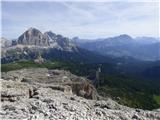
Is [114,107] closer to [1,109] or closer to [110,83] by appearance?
[1,109]

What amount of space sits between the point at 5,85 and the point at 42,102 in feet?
27.2

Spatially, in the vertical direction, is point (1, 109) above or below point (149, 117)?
above

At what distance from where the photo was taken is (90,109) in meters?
21.9

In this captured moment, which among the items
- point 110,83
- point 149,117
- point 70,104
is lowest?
point 110,83

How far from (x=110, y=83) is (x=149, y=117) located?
406ft

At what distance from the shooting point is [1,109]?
62.5 feet

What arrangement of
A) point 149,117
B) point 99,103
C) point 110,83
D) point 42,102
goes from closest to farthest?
point 42,102 < point 149,117 < point 99,103 < point 110,83

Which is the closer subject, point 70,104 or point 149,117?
point 70,104

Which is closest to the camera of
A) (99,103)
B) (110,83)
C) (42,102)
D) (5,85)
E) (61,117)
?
(61,117)

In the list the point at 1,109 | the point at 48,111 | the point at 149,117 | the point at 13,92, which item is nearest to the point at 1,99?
the point at 13,92

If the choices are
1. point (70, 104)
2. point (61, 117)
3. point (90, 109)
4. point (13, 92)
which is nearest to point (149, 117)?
point (90, 109)

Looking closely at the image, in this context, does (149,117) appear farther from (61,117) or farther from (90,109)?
(61,117)

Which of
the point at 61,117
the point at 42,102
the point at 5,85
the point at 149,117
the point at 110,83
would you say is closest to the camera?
the point at 61,117

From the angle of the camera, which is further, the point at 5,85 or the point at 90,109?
the point at 5,85
